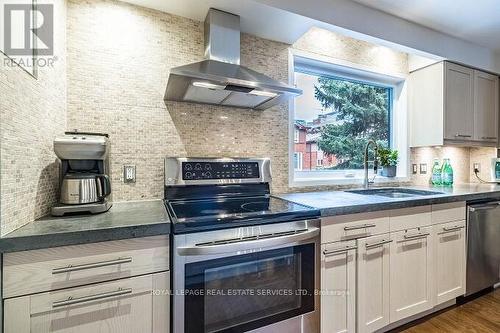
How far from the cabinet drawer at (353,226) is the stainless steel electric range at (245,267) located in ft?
0.32

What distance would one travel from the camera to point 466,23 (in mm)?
2100

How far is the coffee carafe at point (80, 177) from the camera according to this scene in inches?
44.4

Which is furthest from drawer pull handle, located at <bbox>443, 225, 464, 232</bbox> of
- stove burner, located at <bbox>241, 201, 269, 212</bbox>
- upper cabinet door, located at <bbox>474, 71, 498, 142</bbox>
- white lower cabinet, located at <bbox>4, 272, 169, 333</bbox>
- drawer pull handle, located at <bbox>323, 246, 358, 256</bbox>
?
white lower cabinet, located at <bbox>4, 272, 169, 333</bbox>

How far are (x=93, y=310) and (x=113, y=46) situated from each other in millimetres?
1396

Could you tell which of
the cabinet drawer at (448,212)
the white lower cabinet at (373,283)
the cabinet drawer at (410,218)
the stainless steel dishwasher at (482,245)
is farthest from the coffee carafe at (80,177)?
the stainless steel dishwasher at (482,245)

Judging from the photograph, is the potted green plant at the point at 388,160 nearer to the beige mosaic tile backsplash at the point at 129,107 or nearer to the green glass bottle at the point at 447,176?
the green glass bottle at the point at 447,176

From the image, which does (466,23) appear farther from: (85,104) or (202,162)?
(85,104)

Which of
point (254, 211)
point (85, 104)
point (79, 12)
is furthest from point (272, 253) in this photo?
point (79, 12)

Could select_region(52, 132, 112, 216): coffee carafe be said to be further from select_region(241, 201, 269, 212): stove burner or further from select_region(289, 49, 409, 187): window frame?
select_region(289, 49, 409, 187): window frame

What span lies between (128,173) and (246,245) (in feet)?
2.91

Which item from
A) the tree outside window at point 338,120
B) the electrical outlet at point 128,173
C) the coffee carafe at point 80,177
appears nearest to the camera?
the coffee carafe at point 80,177

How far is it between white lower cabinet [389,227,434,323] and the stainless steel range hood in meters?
1.21

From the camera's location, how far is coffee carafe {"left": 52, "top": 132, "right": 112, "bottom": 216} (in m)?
1.13

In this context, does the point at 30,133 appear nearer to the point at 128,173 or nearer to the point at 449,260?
the point at 128,173
